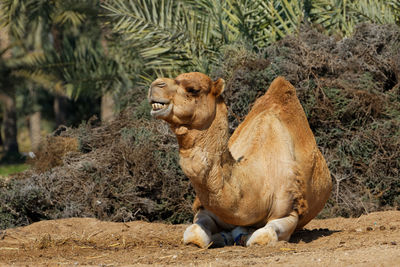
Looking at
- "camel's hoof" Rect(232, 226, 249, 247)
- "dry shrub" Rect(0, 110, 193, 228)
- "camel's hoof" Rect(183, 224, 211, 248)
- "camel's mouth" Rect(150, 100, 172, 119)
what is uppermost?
"camel's mouth" Rect(150, 100, 172, 119)

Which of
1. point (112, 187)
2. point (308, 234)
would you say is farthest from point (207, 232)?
point (112, 187)

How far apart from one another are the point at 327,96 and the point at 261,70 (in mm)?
1185

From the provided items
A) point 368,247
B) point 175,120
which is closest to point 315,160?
point 368,247

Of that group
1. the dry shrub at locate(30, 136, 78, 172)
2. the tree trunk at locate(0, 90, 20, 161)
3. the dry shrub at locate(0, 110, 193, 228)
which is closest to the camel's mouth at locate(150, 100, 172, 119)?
the dry shrub at locate(0, 110, 193, 228)

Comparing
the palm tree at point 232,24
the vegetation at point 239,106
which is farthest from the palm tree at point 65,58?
the palm tree at point 232,24

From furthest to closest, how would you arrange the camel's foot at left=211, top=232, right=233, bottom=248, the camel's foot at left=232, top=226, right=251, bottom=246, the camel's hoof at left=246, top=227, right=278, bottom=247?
the camel's foot at left=211, top=232, right=233, bottom=248
the camel's foot at left=232, top=226, right=251, bottom=246
the camel's hoof at left=246, top=227, right=278, bottom=247

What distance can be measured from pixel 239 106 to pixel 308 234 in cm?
426

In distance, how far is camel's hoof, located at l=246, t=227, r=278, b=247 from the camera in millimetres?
6398

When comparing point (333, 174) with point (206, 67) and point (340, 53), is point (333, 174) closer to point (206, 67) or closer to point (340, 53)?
point (340, 53)

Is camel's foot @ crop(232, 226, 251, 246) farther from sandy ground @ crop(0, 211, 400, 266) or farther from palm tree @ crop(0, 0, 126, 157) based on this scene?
palm tree @ crop(0, 0, 126, 157)

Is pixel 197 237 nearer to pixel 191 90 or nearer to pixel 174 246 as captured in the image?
pixel 174 246

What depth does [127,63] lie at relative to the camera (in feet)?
58.7

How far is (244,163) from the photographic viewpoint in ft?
21.5

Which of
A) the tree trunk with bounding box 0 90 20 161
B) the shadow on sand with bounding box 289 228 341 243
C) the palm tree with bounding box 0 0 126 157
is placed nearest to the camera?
the shadow on sand with bounding box 289 228 341 243
